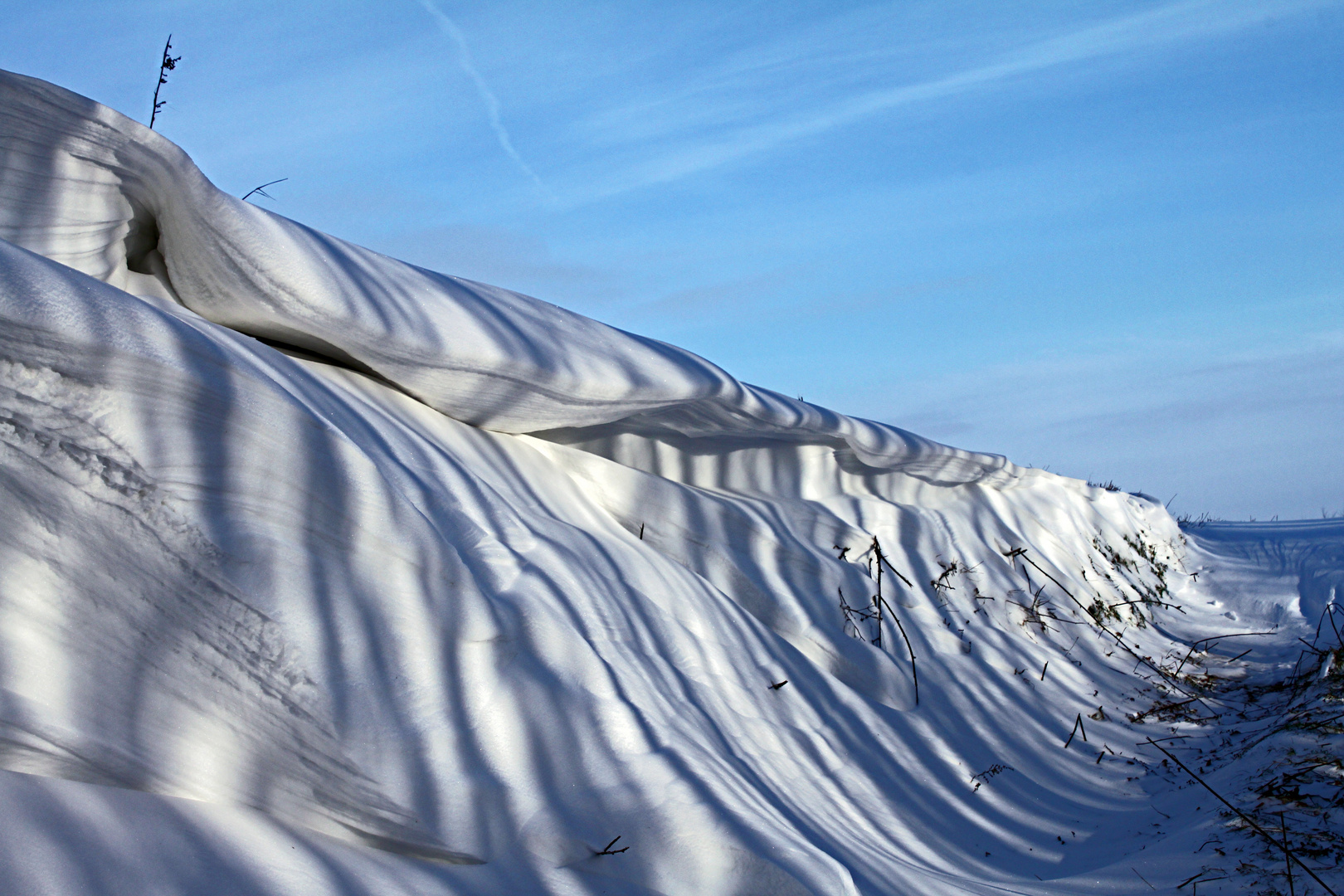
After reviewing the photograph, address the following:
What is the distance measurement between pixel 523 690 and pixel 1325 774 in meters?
2.48

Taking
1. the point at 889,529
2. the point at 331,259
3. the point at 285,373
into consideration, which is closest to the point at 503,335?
the point at 331,259

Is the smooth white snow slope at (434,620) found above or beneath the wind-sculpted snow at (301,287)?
beneath

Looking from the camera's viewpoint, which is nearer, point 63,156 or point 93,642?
point 93,642

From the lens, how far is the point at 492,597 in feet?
8.73

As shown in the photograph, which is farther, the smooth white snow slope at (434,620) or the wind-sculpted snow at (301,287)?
the wind-sculpted snow at (301,287)

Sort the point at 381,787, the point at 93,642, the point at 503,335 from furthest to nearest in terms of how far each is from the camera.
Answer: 1. the point at 503,335
2. the point at 381,787
3. the point at 93,642

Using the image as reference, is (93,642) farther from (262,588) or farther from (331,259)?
(331,259)

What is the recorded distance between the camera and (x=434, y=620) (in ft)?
7.79

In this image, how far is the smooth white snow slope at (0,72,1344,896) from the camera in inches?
71.0

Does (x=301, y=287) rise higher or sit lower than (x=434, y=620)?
higher

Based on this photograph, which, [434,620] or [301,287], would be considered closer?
[434,620]

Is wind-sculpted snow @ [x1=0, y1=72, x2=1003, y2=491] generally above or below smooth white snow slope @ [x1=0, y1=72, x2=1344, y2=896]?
above

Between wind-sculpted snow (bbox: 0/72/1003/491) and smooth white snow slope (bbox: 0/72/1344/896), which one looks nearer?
smooth white snow slope (bbox: 0/72/1344/896)

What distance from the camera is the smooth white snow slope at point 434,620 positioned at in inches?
71.0
